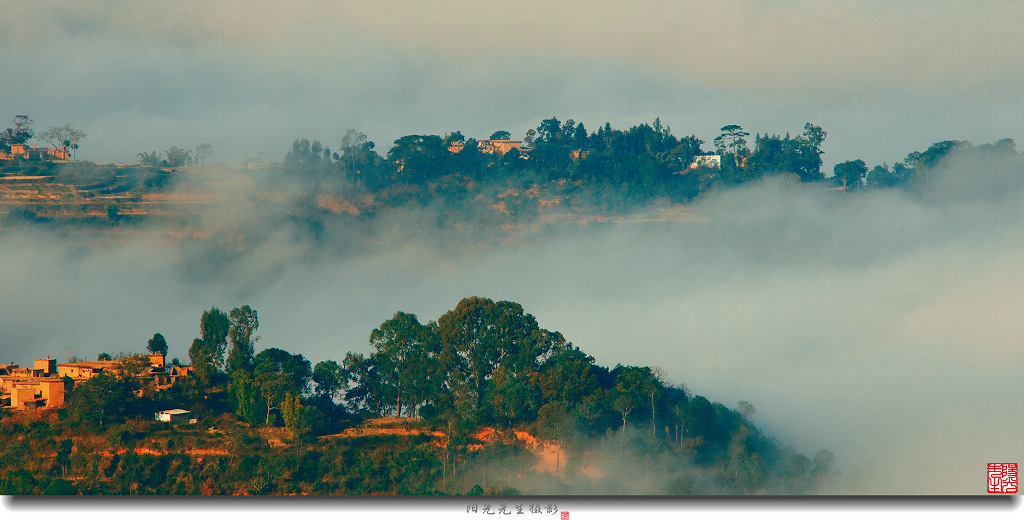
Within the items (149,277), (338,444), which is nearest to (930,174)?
(149,277)

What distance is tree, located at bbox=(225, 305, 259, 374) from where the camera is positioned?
42.2m

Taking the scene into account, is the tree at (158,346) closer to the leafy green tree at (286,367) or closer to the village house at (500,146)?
the leafy green tree at (286,367)

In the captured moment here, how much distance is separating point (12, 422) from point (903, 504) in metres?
24.7

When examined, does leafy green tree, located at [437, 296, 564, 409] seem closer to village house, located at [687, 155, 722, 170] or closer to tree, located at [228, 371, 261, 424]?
tree, located at [228, 371, 261, 424]

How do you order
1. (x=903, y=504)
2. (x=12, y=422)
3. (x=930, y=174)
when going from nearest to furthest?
(x=903, y=504)
(x=12, y=422)
(x=930, y=174)

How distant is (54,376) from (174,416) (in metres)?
4.43

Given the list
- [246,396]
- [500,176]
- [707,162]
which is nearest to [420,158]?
[500,176]

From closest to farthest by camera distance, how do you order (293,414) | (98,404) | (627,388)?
(98,404) < (293,414) < (627,388)

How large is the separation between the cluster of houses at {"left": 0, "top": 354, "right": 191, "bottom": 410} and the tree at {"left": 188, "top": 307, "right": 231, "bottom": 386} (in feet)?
1.92

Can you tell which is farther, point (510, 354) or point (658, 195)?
point (658, 195)

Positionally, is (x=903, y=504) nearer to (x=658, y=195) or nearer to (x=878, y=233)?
(x=878, y=233)

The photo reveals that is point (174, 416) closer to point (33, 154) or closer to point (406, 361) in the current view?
point (406, 361)

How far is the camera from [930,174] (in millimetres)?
78375

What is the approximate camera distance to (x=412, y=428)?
129ft
